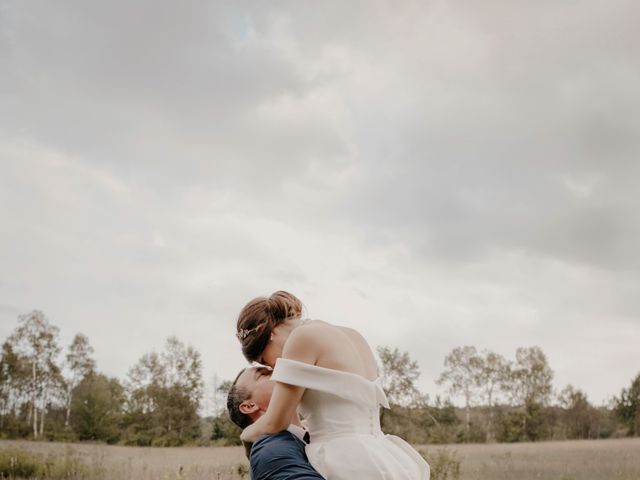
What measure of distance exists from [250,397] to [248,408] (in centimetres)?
6

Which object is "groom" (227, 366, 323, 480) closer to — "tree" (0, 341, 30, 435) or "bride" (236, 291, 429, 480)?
"bride" (236, 291, 429, 480)

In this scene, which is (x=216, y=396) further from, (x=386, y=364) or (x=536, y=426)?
(x=386, y=364)

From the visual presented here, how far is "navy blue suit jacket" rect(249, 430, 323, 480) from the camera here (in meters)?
2.77

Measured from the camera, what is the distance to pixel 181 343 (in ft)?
134

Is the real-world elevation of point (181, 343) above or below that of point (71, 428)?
above

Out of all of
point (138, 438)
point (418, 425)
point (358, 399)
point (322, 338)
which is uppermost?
point (322, 338)

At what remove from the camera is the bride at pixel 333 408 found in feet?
9.59

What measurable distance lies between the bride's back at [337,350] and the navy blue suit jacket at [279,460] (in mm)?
416

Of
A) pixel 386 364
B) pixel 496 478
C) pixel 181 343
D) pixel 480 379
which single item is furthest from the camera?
pixel 480 379

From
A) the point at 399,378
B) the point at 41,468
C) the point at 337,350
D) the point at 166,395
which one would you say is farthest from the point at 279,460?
the point at 166,395

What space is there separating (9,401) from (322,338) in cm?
4374

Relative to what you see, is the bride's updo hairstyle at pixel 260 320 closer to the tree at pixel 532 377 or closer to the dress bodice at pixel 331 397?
the dress bodice at pixel 331 397

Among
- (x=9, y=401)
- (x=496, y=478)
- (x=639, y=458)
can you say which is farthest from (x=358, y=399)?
(x=9, y=401)

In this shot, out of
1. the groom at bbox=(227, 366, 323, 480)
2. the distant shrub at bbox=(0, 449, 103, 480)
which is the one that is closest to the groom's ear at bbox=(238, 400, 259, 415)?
the groom at bbox=(227, 366, 323, 480)
